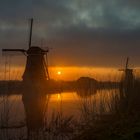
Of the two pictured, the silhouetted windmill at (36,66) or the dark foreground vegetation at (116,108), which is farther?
the silhouetted windmill at (36,66)

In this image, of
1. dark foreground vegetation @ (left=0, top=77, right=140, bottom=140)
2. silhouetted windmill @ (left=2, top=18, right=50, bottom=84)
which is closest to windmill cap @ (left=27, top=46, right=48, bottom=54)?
silhouetted windmill @ (left=2, top=18, right=50, bottom=84)

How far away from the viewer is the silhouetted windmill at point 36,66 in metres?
32.8

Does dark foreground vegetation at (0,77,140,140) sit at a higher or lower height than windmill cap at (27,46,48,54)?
lower

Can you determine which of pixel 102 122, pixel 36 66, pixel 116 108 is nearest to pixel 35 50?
pixel 36 66

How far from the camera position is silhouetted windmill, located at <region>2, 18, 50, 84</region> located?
32844mm

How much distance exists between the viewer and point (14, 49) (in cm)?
3600

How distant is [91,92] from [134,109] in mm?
2153

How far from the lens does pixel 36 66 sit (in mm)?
32938

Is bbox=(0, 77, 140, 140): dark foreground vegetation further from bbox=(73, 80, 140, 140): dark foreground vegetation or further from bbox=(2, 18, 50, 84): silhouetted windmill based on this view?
bbox=(2, 18, 50, 84): silhouetted windmill

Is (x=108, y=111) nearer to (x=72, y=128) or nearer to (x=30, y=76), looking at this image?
(x=72, y=128)

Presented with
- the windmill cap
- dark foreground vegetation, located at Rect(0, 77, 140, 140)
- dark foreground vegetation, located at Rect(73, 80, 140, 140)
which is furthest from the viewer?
the windmill cap

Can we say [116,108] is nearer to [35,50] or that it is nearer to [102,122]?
[102,122]

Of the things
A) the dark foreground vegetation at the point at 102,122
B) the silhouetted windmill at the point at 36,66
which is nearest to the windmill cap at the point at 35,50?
the silhouetted windmill at the point at 36,66

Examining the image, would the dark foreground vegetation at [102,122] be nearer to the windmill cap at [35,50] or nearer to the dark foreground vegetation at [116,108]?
the dark foreground vegetation at [116,108]
